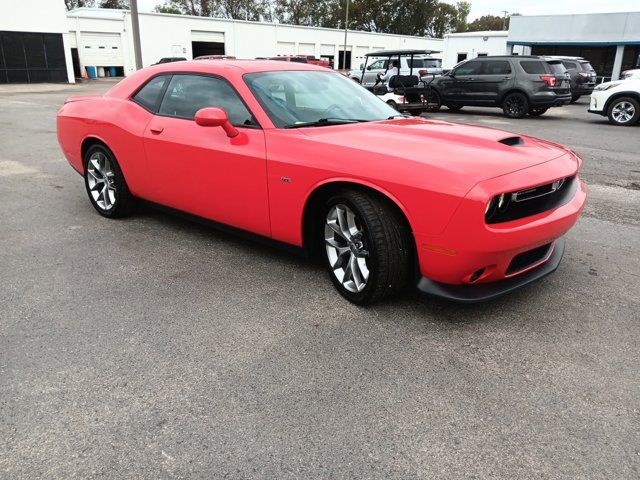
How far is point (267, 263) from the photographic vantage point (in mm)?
4191

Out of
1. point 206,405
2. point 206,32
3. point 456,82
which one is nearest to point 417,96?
point 456,82

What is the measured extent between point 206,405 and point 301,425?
1.57 ft

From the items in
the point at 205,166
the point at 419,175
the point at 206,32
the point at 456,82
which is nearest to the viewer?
the point at 419,175

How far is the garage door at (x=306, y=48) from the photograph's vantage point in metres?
50.8

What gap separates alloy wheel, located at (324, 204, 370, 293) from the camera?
3.36 meters

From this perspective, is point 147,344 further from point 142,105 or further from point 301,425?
point 142,105

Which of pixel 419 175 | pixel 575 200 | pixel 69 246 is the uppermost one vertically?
pixel 419 175

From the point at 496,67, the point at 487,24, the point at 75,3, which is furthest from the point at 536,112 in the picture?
the point at 487,24

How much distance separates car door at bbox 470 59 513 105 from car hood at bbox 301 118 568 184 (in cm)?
1261

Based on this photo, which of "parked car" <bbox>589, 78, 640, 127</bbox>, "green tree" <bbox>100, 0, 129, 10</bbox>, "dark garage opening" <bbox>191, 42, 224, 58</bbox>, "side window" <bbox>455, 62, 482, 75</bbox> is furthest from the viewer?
"green tree" <bbox>100, 0, 129, 10</bbox>

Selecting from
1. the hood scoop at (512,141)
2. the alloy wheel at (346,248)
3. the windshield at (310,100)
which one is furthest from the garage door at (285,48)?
the alloy wheel at (346,248)

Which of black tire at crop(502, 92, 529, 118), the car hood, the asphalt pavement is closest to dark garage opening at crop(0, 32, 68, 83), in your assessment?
black tire at crop(502, 92, 529, 118)

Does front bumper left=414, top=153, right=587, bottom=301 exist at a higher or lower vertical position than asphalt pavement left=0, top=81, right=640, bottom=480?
higher

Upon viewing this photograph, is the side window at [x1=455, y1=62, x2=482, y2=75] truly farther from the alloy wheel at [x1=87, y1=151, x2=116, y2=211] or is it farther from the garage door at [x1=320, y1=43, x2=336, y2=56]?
the garage door at [x1=320, y1=43, x2=336, y2=56]
